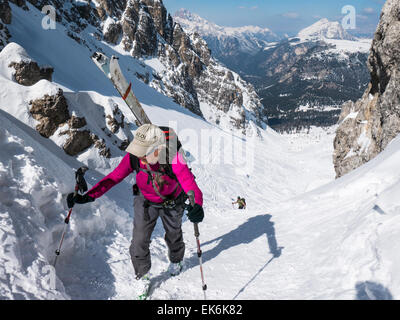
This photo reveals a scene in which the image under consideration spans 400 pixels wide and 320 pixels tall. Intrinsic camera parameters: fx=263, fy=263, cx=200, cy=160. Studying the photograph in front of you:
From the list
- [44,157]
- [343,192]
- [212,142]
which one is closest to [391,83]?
[343,192]

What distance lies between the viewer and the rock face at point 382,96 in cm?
1614

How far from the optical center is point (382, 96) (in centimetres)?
1831

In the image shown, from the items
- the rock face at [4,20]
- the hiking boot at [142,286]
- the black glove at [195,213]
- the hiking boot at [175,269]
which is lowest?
the hiking boot at [175,269]

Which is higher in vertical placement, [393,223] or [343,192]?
[393,223]

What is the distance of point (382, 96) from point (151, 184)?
19901mm

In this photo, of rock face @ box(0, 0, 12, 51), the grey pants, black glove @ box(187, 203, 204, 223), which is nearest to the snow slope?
the grey pants

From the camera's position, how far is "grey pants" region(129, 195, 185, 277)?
470 cm

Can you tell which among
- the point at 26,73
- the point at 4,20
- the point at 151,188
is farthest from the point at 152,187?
the point at 4,20

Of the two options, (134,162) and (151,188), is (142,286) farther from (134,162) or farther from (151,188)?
(134,162)

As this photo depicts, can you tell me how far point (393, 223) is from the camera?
4496mm

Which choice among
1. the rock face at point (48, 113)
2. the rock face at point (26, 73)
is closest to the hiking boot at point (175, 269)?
the rock face at point (48, 113)

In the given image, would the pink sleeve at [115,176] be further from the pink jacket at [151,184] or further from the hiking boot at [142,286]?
the hiking boot at [142,286]
